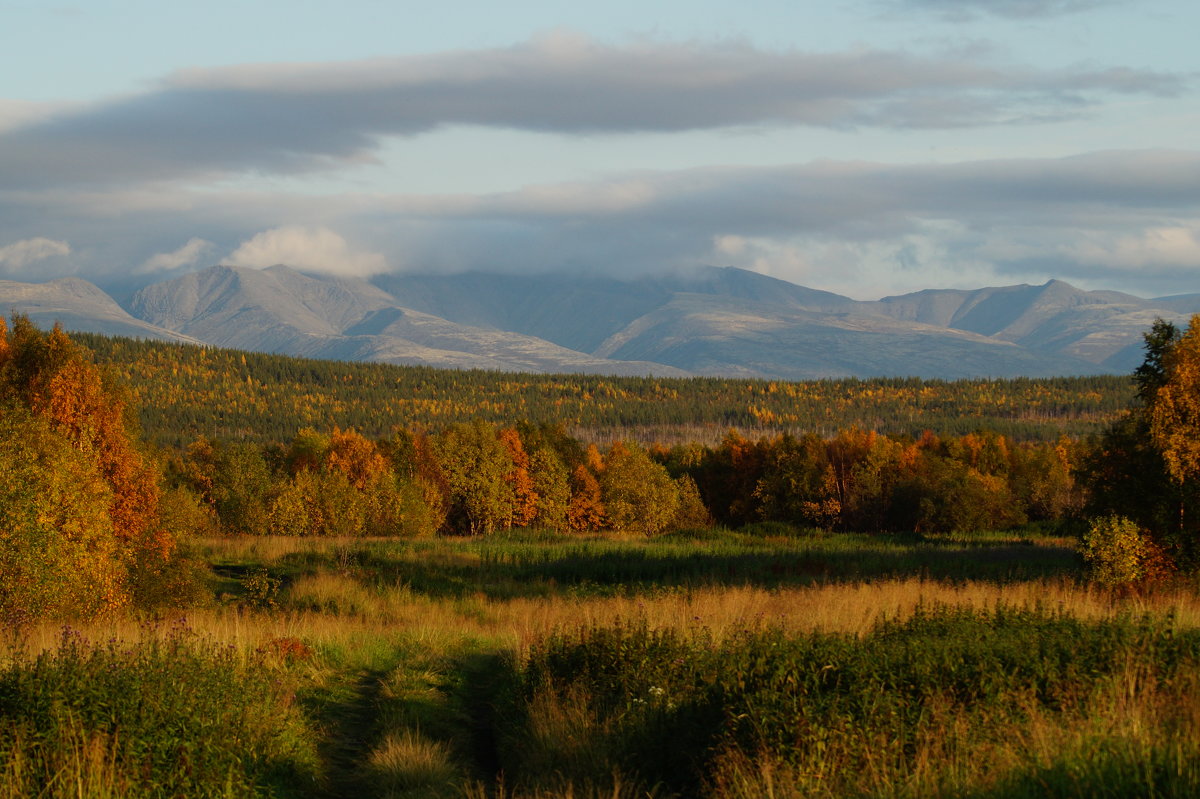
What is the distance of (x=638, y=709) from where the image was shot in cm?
1148

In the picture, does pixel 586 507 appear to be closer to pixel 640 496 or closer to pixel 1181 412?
pixel 640 496

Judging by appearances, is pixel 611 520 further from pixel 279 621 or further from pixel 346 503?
pixel 279 621

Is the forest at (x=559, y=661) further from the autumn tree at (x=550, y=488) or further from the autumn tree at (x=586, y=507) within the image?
the autumn tree at (x=586, y=507)

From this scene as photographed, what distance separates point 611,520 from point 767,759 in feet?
320

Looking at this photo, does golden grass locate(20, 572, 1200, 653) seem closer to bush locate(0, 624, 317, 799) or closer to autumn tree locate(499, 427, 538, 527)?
bush locate(0, 624, 317, 799)

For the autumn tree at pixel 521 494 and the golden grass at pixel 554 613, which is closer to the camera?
the golden grass at pixel 554 613

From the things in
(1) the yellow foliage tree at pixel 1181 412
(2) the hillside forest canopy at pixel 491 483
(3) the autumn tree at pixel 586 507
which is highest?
(1) the yellow foliage tree at pixel 1181 412

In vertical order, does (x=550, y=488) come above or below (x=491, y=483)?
below

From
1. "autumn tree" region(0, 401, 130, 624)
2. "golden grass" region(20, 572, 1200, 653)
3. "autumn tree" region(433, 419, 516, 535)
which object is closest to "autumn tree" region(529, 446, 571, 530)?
"autumn tree" region(433, 419, 516, 535)

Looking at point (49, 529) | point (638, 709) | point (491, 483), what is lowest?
point (491, 483)

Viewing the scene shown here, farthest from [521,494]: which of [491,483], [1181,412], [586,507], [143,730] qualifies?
[143,730]

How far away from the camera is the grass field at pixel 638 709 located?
Answer: 8727mm

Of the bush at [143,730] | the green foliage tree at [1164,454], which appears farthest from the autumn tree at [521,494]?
the bush at [143,730]

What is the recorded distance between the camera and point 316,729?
12.7 metres
